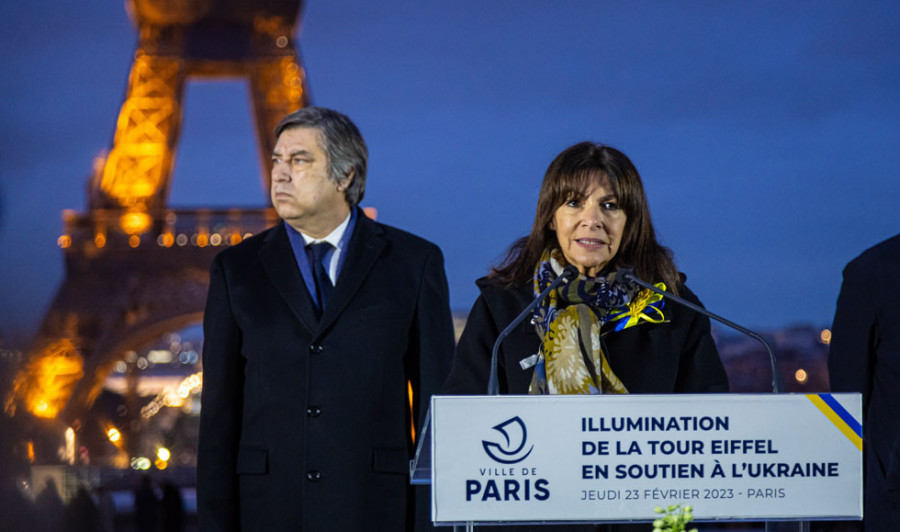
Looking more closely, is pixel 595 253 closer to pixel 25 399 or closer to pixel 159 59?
pixel 25 399

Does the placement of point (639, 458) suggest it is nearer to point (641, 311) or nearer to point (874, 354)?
point (641, 311)

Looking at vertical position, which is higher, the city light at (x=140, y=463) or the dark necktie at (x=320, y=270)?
the dark necktie at (x=320, y=270)

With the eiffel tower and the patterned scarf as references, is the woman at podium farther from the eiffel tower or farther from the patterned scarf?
the eiffel tower

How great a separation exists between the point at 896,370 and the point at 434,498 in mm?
1201

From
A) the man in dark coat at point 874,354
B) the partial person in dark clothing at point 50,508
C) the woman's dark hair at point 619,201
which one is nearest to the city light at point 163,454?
the partial person in dark clothing at point 50,508

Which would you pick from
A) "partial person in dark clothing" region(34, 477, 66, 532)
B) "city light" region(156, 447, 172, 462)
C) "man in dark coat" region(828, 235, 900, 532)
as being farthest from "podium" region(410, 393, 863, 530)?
"city light" region(156, 447, 172, 462)

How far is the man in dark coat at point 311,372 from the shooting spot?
1.80 metres

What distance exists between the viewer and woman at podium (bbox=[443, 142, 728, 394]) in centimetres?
156

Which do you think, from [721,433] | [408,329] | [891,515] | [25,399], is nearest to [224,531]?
[408,329]

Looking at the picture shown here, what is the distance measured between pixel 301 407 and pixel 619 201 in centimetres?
64

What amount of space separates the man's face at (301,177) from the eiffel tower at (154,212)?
14.0 ft

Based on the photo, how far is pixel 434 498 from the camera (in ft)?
3.69

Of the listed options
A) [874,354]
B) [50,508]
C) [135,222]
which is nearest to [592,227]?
[874,354]

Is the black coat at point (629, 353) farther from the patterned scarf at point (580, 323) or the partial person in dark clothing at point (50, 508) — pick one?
the partial person in dark clothing at point (50, 508)
